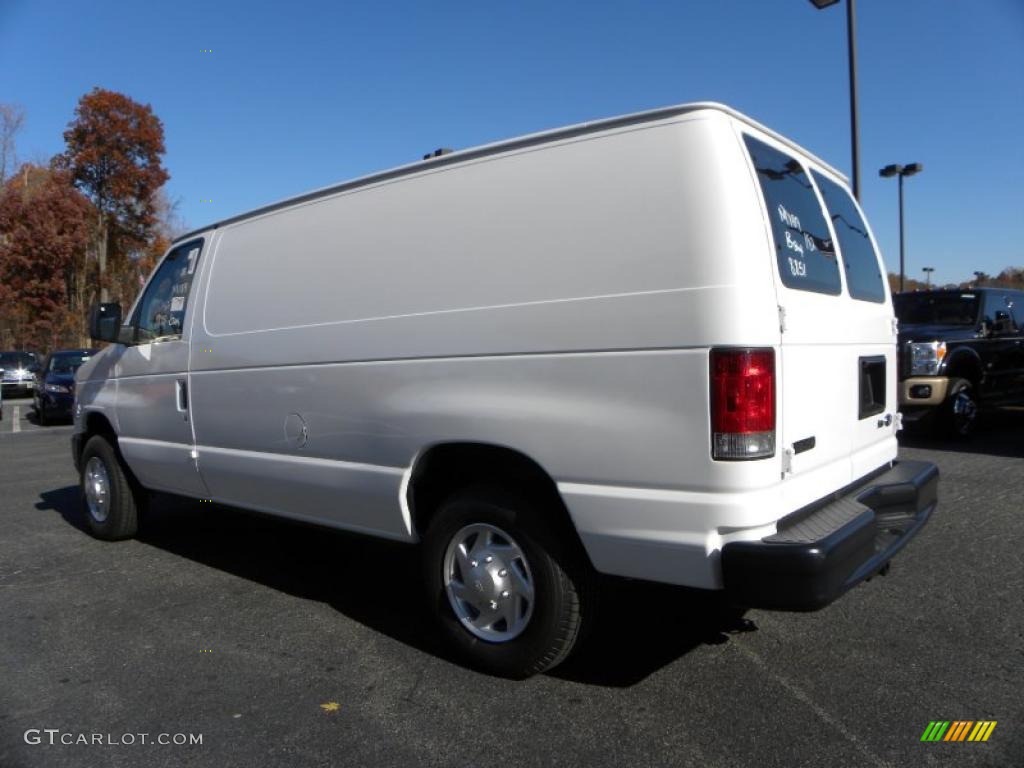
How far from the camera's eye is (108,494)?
233 inches

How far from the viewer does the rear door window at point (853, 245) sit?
375 centimetres

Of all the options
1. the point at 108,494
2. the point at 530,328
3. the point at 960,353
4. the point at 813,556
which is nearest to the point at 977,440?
the point at 960,353

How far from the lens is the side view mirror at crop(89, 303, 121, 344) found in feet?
18.2

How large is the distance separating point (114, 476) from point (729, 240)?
5003mm

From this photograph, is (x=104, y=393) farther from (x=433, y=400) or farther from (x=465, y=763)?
(x=465, y=763)

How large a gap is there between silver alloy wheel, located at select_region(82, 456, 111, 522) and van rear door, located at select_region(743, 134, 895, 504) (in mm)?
5105

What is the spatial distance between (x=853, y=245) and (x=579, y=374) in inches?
75.0

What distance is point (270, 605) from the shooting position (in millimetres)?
4402

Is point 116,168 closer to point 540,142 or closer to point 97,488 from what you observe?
point 97,488

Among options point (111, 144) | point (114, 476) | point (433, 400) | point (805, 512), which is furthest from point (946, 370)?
point (111, 144)

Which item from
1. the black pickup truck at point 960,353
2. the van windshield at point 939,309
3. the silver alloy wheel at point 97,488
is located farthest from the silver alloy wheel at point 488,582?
the van windshield at point 939,309

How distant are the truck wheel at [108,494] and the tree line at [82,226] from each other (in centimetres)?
2851

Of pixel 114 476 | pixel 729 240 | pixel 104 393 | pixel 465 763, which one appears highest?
pixel 729 240

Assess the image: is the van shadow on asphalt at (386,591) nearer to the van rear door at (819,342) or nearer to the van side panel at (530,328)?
the van side panel at (530,328)
